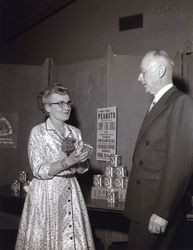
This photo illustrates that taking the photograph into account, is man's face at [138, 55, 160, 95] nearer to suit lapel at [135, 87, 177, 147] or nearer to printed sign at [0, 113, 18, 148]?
suit lapel at [135, 87, 177, 147]

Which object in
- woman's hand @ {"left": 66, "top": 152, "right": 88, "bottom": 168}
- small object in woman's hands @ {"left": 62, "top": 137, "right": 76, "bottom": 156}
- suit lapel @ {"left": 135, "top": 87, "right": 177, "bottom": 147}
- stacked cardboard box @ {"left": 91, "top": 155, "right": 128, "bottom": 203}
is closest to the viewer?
suit lapel @ {"left": 135, "top": 87, "right": 177, "bottom": 147}

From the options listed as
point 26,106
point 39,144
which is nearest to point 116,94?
point 26,106

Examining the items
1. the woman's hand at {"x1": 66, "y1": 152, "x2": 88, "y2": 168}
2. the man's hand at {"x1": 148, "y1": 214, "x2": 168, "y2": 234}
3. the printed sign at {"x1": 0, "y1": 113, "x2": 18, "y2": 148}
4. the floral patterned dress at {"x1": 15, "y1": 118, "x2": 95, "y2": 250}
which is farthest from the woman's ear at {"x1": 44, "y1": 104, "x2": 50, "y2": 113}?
the printed sign at {"x1": 0, "y1": 113, "x2": 18, "y2": 148}

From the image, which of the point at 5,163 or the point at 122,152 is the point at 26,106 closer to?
the point at 5,163

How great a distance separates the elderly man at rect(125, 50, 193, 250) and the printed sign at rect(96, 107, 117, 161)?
1326 millimetres

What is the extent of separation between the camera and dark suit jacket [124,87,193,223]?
1.53m

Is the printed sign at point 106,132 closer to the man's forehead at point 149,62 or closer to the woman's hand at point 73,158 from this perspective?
the woman's hand at point 73,158

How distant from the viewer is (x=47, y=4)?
412 cm

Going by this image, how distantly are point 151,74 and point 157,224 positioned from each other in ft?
2.19

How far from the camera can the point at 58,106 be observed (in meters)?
2.05

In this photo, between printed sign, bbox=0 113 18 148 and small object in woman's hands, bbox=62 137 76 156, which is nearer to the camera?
small object in woman's hands, bbox=62 137 76 156

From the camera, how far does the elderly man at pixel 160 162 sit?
1.53 meters

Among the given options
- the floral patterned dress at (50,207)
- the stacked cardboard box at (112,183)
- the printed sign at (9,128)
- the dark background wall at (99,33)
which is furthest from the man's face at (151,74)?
the printed sign at (9,128)

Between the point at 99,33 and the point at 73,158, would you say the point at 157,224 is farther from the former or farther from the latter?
the point at 99,33
